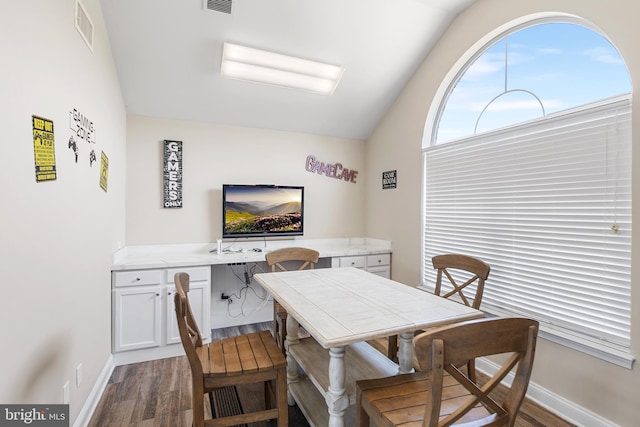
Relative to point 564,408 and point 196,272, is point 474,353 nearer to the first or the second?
point 564,408

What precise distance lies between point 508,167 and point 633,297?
1.12 meters

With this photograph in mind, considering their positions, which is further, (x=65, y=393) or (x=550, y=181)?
(x=550, y=181)

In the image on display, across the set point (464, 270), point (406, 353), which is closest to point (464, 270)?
point (464, 270)

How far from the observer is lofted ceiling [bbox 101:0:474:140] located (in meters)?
2.58

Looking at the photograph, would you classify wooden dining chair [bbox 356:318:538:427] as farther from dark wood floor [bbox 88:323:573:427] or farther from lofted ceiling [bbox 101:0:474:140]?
lofted ceiling [bbox 101:0:474:140]

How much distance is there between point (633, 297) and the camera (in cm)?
182

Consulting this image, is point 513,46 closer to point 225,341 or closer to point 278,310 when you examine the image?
point 278,310

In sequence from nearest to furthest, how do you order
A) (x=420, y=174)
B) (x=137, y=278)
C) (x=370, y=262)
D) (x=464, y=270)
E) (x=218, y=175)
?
1. (x=464, y=270)
2. (x=137, y=278)
3. (x=420, y=174)
4. (x=218, y=175)
5. (x=370, y=262)

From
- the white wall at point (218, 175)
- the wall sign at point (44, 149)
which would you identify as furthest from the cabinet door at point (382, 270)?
the wall sign at point (44, 149)

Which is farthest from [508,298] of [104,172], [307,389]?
[104,172]

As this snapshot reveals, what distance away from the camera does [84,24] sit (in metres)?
1.94

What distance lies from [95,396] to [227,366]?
A: 125 centimetres

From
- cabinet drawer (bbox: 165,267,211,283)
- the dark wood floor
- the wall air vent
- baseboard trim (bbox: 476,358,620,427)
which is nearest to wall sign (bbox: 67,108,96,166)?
the wall air vent

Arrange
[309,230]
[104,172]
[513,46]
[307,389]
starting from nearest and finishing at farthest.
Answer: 1. [307,389]
2. [104,172]
3. [513,46]
4. [309,230]
